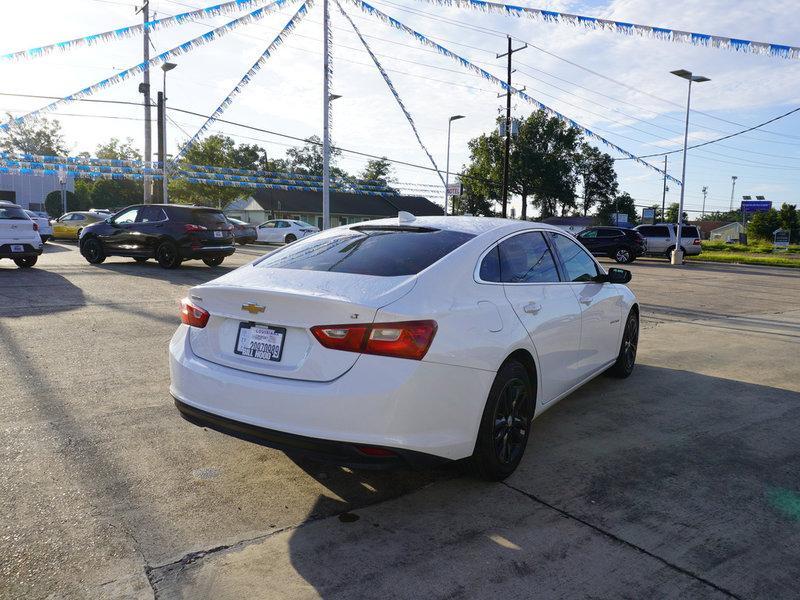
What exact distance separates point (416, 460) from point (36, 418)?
2.92 m

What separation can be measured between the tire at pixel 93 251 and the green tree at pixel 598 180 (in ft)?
219

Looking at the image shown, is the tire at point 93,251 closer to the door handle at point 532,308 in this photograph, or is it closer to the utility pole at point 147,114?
the utility pole at point 147,114

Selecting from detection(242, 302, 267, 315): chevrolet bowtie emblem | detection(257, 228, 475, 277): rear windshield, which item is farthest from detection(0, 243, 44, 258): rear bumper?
detection(242, 302, 267, 315): chevrolet bowtie emblem

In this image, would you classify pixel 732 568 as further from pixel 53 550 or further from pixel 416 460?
pixel 53 550

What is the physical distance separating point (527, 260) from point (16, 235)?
477 inches

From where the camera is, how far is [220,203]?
180 ft

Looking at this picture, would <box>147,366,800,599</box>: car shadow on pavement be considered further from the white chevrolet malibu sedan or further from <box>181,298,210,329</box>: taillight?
<box>181,298,210,329</box>: taillight

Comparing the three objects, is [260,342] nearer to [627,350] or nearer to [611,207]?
[627,350]

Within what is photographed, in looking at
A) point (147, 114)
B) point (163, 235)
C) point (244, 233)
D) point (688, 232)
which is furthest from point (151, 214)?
point (688, 232)

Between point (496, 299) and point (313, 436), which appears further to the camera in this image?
point (496, 299)

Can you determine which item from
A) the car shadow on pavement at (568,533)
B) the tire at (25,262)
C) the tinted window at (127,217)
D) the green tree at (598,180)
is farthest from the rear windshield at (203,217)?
the green tree at (598,180)

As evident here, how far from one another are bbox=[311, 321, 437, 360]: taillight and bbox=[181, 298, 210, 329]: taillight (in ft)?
2.88

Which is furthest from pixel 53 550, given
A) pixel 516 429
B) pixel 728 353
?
pixel 728 353

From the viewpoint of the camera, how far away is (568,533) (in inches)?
117
